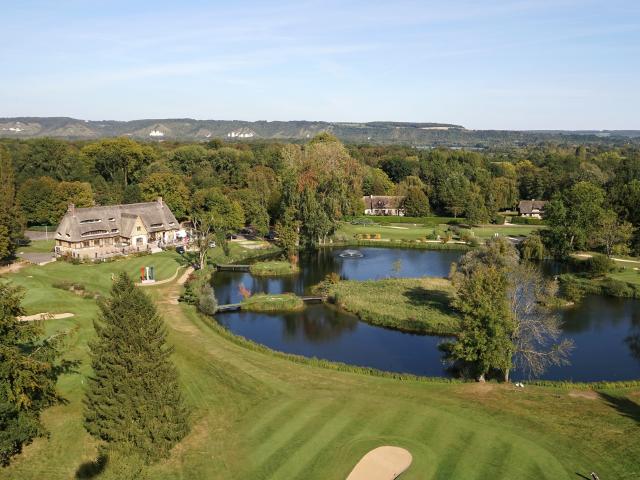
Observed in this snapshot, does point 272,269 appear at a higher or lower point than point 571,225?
lower

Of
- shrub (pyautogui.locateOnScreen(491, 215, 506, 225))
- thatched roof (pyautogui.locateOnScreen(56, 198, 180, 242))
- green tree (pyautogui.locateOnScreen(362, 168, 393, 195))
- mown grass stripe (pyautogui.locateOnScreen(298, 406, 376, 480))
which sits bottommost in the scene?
mown grass stripe (pyautogui.locateOnScreen(298, 406, 376, 480))

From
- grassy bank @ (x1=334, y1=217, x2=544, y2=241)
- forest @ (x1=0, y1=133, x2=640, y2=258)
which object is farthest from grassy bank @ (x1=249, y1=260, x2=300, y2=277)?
grassy bank @ (x1=334, y1=217, x2=544, y2=241)

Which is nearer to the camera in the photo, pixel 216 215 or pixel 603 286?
pixel 603 286

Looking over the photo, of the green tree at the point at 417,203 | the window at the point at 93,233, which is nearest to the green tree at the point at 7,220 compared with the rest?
the window at the point at 93,233

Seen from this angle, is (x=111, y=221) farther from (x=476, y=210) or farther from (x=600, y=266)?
(x=600, y=266)

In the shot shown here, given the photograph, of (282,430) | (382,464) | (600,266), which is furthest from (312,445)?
(600,266)

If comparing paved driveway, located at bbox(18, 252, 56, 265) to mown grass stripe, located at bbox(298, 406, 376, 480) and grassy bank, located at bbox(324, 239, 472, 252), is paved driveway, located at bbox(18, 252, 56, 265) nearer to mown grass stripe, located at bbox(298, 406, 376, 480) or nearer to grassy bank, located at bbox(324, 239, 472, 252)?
grassy bank, located at bbox(324, 239, 472, 252)

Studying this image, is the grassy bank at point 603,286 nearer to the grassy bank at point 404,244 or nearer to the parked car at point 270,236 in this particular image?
the grassy bank at point 404,244
